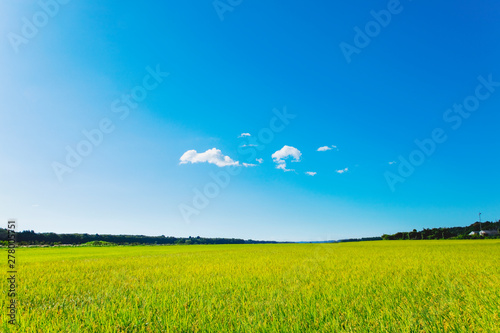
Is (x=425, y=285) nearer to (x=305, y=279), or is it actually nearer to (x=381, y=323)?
(x=305, y=279)

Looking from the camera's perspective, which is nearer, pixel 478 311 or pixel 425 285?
pixel 478 311

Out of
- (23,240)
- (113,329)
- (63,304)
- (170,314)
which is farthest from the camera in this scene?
(23,240)

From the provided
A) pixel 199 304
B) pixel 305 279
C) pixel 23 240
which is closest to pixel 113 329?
pixel 199 304

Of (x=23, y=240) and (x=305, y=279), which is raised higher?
(x=305, y=279)

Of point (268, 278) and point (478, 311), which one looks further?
point (268, 278)

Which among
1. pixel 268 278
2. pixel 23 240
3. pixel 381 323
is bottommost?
pixel 23 240

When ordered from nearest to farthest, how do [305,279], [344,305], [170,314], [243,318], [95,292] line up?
1. [243,318]
2. [170,314]
3. [344,305]
4. [95,292]
5. [305,279]

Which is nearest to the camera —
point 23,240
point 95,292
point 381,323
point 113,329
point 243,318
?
point 381,323

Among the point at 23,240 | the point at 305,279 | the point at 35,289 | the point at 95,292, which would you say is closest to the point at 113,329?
the point at 95,292

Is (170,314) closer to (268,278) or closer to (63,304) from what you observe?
(63,304)

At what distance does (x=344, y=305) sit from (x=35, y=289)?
799 centimetres

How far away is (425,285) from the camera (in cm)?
692

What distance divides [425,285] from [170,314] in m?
6.67

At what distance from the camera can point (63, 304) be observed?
5.41 metres
